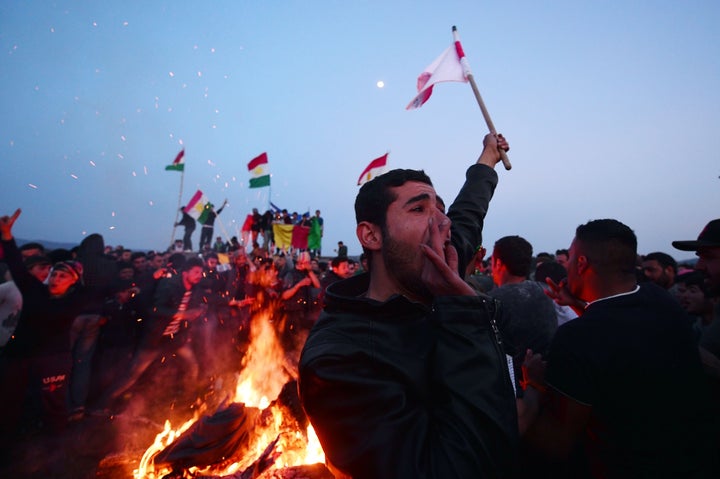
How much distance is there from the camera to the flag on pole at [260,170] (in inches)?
677

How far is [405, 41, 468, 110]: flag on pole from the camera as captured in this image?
3.58m

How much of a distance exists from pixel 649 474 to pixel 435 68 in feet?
12.4

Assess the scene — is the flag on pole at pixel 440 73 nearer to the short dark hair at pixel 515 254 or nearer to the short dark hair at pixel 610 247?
the short dark hair at pixel 610 247

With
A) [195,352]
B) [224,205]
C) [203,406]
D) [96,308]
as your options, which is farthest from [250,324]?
[224,205]

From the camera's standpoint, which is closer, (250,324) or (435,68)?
(435,68)

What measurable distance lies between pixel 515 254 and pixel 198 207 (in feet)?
49.9

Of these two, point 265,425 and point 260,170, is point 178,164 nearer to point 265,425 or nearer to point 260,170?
point 260,170

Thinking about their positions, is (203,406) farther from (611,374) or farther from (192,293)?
(611,374)

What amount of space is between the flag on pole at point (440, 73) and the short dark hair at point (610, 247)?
1.85 meters

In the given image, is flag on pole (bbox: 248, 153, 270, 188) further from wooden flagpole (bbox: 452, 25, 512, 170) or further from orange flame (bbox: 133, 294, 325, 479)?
wooden flagpole (bbox: 452, 25, 512, 170)

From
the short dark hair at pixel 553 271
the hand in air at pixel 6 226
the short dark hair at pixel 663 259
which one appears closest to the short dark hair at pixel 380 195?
the short dark hair at pixel 553 271

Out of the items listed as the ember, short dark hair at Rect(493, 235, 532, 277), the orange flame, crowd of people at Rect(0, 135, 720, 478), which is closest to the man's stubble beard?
crowd of people at Rect(0, 135, 720, 478)

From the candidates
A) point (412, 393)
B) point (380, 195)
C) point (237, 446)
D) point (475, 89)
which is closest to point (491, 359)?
point (412, 393)

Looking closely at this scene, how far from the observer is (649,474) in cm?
210
